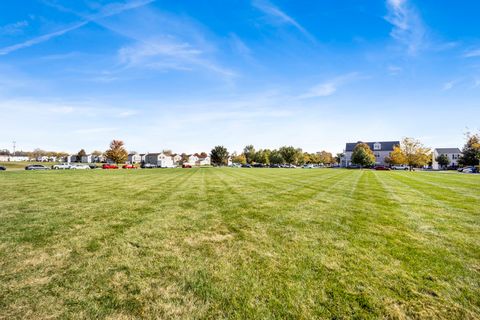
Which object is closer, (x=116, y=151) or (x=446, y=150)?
(x=116, y=151)

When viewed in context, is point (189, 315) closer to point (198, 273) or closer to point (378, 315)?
point (198, 273)

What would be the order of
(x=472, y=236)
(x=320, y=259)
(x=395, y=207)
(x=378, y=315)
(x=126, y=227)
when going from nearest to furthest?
(x=378, y=315) → (x=320, y=259) → (x=472, y=236) → (x=126, y=227) → (x=395, y=207)

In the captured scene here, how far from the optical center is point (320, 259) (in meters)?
4.59

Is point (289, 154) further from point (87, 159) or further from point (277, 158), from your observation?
point (87, 159)

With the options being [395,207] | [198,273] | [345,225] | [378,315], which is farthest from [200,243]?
[395,207]

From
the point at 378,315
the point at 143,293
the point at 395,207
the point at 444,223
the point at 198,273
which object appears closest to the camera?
the point at 378,315

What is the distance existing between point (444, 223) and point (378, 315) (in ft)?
20.6

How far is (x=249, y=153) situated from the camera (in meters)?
127

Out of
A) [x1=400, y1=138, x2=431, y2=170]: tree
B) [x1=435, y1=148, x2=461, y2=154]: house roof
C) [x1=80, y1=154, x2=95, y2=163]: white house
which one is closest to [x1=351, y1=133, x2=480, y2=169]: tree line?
[x1=400, y1=138, x2=431, y2=170]: tree

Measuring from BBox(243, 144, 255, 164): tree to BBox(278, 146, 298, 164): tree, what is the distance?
25.0 meters

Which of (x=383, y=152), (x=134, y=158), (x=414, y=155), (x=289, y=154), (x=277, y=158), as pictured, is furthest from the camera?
(x=134, y=158)

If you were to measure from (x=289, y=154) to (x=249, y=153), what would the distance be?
32144mm

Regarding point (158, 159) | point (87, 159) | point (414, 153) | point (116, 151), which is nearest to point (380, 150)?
point (414, 153)

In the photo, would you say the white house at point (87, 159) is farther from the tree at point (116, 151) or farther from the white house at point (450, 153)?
the white house at point (450, 153)
